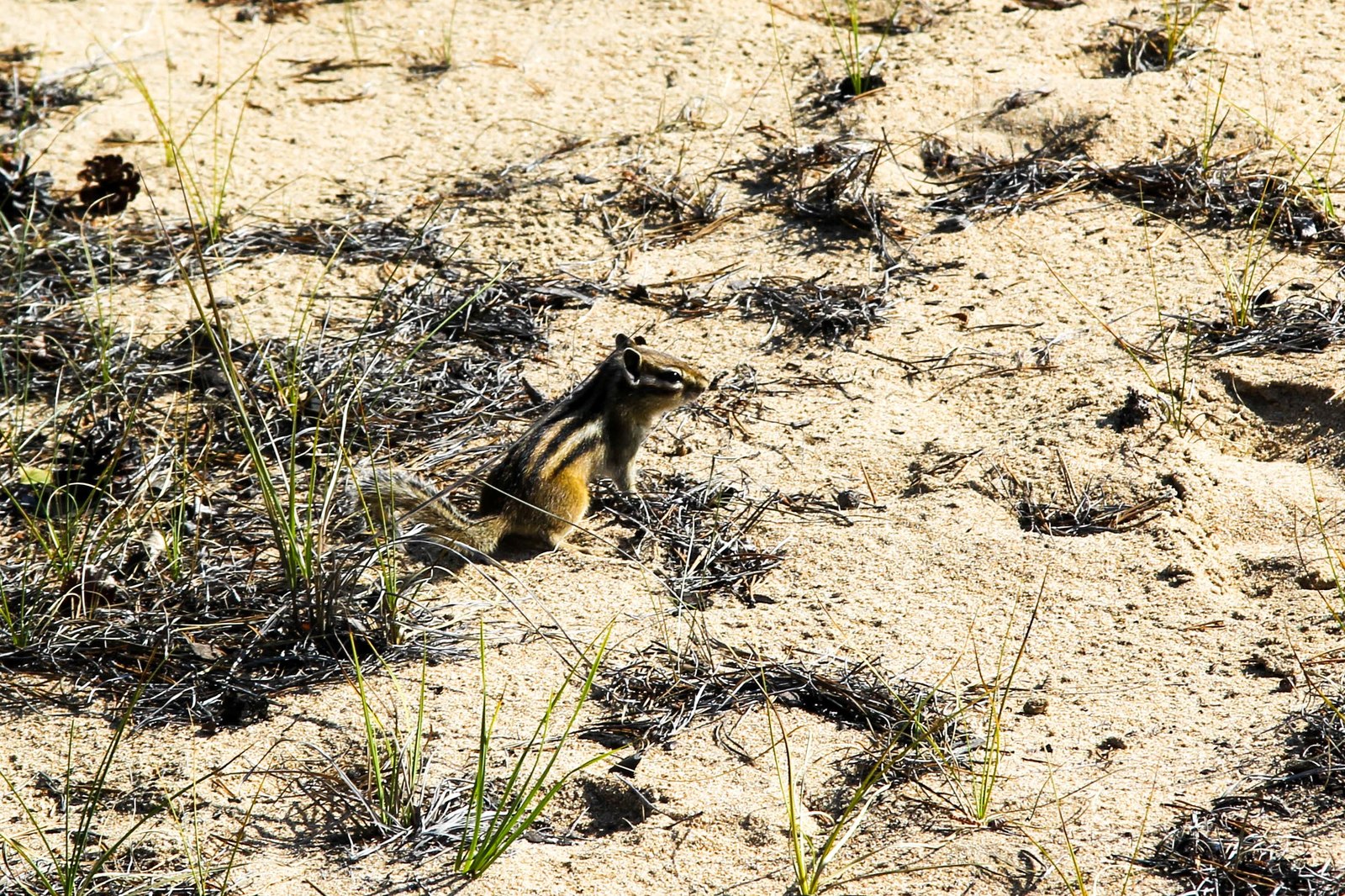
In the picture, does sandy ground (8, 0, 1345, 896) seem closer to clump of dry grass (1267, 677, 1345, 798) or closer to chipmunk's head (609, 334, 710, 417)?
clump of dry grass (1267, 677, 1345, 798)

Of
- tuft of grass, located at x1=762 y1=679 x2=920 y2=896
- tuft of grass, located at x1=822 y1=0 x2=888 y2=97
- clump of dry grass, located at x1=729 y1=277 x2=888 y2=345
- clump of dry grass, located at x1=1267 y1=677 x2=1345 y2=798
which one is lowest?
tuft of grass, located at x1=762 y1=679 x2=920 y2=896

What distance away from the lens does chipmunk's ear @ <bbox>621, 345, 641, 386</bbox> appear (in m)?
4.27

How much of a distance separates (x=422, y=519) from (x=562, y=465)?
50 cm

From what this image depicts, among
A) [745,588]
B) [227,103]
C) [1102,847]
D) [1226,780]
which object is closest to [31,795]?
[745,588]

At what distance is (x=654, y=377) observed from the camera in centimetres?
436

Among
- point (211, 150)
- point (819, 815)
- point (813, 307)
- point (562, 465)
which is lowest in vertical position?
point (819, 815)

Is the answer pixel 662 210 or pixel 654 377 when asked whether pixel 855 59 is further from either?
pixel 654 377

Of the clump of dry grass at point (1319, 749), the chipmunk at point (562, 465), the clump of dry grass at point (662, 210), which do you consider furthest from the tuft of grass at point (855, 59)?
the clump of dry grass at point (1319, 749)

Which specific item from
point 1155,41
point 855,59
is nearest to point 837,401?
point 855,59

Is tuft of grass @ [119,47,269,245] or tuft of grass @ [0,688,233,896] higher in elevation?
tuft of grass @ [119,47,269,245]

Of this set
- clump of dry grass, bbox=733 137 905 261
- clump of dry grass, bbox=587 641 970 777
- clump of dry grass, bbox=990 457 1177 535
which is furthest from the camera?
clump of dry grass, bbox=733 137 905 261

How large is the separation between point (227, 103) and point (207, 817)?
14.6 ft

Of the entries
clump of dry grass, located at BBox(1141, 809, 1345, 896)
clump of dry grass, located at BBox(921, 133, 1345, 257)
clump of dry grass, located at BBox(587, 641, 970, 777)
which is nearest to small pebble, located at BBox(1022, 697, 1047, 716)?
clump of dry grass, located at BBox(587, 641, 970, 777)

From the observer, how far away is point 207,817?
3098 mm
